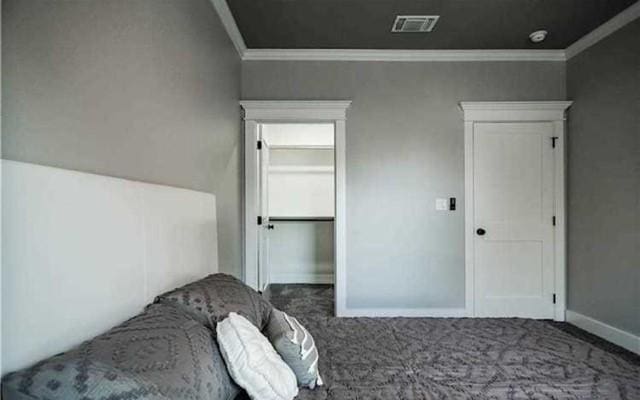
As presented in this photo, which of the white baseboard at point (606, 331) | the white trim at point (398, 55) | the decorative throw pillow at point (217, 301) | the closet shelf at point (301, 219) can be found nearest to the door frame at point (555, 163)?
the white baseboard at point (606, 331)

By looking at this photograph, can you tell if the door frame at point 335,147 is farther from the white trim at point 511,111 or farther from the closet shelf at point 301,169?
the closet shelf at point 301,169

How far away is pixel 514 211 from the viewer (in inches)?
151

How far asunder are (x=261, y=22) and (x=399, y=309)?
2.96 m

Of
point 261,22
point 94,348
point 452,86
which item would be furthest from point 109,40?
point 452,86

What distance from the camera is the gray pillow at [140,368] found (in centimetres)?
79

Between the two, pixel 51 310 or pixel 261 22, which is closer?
pixel 51 310

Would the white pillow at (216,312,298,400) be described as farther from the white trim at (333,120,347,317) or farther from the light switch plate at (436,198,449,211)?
the light switch plate at (436,198,449,211)

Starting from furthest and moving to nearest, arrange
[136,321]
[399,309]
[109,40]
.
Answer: [399,309] → [109,40] → [136,321]

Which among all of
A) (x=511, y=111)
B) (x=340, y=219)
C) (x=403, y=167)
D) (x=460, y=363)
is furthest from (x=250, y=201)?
(x=511, y=111)

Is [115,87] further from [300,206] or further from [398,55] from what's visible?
[300,206]

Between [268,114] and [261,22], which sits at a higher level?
[261,22]

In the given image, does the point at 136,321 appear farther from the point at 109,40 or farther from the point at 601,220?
the point at 601,220

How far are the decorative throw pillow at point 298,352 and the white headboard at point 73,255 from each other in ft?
1.81

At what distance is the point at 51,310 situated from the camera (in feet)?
3.30
